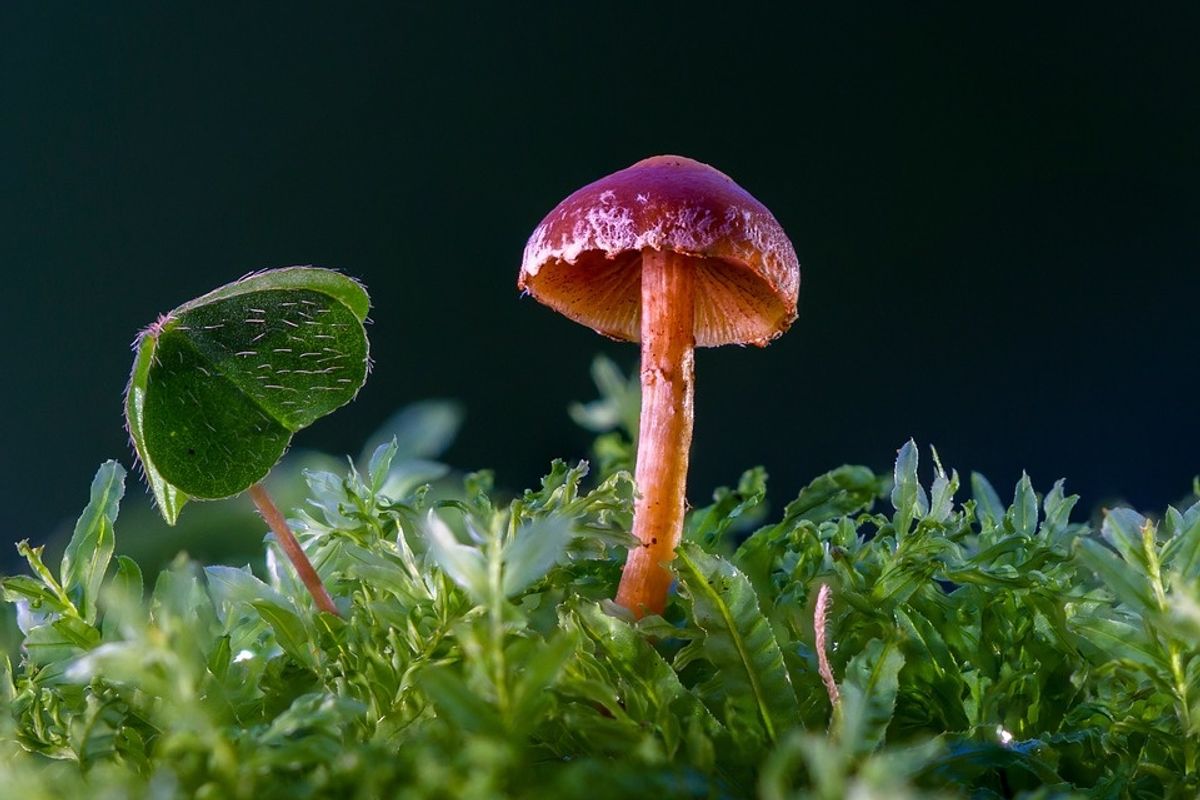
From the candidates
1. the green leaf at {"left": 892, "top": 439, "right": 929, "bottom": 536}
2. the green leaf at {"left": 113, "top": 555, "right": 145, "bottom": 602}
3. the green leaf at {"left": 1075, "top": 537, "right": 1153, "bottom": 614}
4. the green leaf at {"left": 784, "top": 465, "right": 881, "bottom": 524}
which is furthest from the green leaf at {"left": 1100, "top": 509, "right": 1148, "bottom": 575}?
→ the green leaf at {"left": 113, "top": 555, "right": 145, "bottom": 602}

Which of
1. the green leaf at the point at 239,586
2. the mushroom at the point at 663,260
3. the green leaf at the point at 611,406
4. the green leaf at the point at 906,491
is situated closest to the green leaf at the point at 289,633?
the green leaf at the point at 239,586

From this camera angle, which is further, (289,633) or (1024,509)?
(1024,509)

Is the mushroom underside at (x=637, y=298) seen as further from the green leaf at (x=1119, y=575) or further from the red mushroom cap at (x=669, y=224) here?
the green leaf at (x=1119, y=575)

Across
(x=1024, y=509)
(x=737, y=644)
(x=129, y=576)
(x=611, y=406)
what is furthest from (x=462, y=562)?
(x=611, y=406)

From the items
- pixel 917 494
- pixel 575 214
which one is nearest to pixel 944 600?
pixel 917 494

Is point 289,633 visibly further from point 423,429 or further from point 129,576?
point 423,429

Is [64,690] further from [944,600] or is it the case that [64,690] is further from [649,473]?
[944,600]
